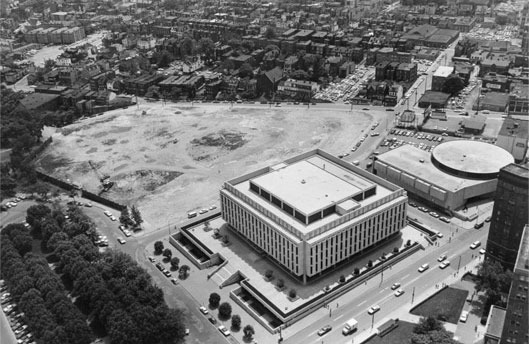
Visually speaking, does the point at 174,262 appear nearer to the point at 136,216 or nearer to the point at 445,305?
the point at 136,216

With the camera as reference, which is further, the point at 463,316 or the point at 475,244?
the point at 475,244

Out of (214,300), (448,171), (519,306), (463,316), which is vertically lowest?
(463,316)

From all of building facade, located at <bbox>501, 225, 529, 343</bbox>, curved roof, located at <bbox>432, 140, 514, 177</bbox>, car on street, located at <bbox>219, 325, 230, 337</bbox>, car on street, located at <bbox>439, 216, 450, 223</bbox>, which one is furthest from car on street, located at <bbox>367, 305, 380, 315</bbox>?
curved roof, located at <bbox>432, 140, 514, 177</bbox>

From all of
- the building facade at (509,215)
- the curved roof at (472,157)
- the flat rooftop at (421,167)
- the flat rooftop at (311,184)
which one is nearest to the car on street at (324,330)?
the flat rooftop at (311,184)

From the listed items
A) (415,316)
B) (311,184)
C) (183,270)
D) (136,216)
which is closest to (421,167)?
(311,184)

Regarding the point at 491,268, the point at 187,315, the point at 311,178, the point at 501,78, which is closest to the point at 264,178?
the point at 311,178

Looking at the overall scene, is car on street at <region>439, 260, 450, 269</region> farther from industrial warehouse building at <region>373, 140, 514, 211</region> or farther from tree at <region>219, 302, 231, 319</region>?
tree at <region>219, 302, 231, 319</region>
